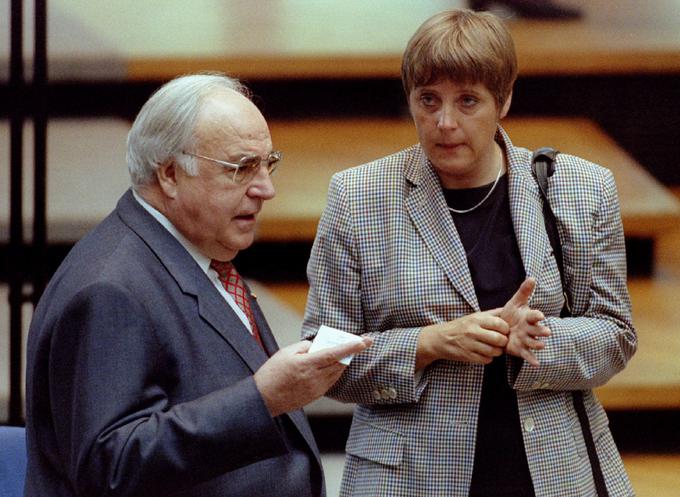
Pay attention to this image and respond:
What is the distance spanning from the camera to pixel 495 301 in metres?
2.29

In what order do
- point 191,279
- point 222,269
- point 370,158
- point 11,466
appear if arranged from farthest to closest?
point 370,158 → point 11,466 → point 222,269 → point 191,279

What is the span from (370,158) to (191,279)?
179cm

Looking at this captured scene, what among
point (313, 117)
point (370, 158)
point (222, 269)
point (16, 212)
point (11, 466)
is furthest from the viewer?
point (313, 117)

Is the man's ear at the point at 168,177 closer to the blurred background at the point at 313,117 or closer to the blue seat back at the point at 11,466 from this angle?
the blue seat back at the point at 11,466

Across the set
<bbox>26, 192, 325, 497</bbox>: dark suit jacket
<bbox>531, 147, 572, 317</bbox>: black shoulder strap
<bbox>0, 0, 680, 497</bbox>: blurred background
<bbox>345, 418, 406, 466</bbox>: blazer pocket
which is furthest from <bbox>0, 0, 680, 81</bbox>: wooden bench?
<bbox>26, 192, 325, 497</bbox>: dark suit jacket

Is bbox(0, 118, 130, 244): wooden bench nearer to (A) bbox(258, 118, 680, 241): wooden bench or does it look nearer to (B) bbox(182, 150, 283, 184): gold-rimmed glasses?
(A) bbox(258, 118, 680, 241): wooden bench

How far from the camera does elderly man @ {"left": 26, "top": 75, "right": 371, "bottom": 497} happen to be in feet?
5.75

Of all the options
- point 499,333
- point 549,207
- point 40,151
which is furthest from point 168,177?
point 40,151

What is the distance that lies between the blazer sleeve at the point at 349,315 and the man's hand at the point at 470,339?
5 centimetres

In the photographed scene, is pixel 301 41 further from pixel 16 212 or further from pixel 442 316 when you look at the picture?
pixel 442 316

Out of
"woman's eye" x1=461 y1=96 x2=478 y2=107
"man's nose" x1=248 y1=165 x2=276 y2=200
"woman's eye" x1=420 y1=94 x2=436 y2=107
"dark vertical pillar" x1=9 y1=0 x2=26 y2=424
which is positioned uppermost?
"woman's eye" x1=461 y1=96 x2=478 y2=107

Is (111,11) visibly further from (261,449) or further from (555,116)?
(261,449)

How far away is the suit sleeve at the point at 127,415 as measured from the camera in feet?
5.71

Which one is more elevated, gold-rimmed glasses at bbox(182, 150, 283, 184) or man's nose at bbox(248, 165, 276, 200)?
gold-rimmed glasses at bbox(182, 150, 283, 184)
